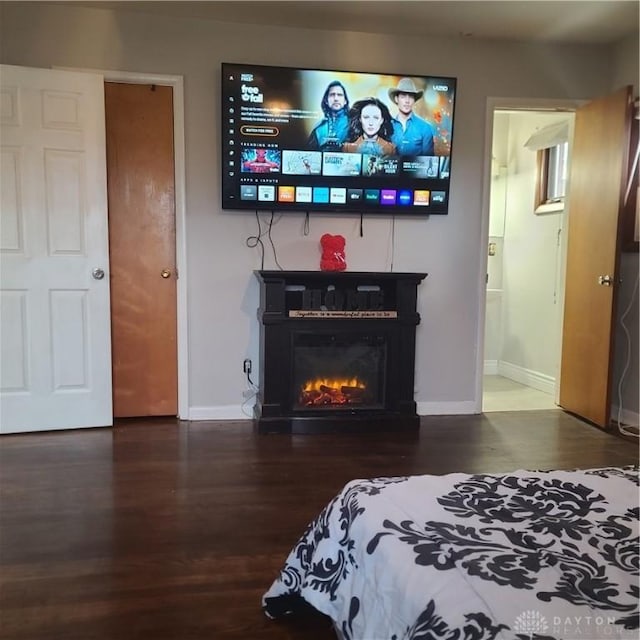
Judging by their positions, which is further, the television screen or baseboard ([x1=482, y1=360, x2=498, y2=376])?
baseboard ([x1=482, y1=360, x2=498, y2=376])

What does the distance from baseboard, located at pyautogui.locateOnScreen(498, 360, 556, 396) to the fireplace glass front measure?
71.1 inches

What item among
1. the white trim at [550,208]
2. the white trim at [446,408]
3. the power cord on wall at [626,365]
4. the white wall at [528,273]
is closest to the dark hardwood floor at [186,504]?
the white trim at [446,408]

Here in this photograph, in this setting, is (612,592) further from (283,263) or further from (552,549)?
(283,263)

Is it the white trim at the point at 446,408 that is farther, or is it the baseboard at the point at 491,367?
the baseboard at the point at 491,367

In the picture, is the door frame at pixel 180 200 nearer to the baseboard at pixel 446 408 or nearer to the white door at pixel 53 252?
the white door at pixel 53 252

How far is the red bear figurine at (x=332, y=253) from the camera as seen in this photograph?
376 cm

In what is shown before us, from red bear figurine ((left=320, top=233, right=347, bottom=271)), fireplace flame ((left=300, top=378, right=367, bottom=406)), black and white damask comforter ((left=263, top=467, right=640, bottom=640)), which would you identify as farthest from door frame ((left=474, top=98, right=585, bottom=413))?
black and white damask comforter ((left=263, top=467, right=640, bottom=640))

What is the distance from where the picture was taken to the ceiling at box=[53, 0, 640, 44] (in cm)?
338

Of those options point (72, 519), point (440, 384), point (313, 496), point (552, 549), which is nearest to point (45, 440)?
point (72, 519)

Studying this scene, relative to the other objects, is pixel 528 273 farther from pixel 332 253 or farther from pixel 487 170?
pixel 332 253

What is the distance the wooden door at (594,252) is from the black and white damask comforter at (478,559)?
2.42 m

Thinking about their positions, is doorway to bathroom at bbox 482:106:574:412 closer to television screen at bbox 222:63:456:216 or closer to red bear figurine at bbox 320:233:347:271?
television screen at bbox 222:63:456:216

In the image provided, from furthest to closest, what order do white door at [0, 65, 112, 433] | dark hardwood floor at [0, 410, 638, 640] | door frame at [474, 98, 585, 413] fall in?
1. door frame at [474, 98, 585, 413]
2. white door at [0, 65, 112, 433]
3. dark hardwood floor at [0, 410, 638, 640]

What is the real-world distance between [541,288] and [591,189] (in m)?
1.29
